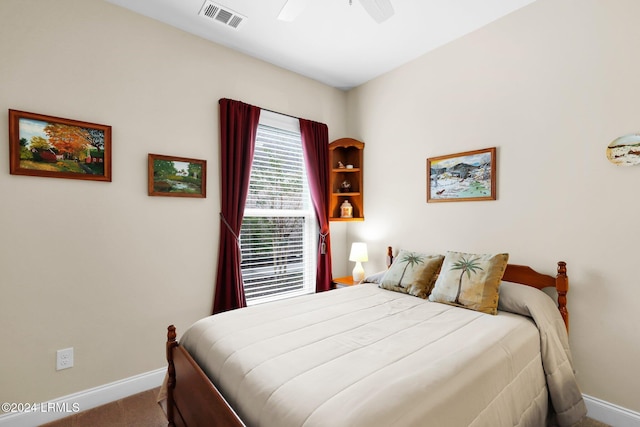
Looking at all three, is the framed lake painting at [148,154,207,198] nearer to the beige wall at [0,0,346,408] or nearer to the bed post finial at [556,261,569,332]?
the beige wall at [0,0,346,408]

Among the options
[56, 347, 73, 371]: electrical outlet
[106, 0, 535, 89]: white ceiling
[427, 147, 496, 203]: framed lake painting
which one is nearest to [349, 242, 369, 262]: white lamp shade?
[427, 147, 496, 203]: framed lake painting

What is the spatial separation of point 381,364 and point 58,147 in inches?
96.2

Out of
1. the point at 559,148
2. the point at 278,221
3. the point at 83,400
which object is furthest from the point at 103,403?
the point at 559,148

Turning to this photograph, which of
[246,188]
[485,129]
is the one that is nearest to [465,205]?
[485,129]

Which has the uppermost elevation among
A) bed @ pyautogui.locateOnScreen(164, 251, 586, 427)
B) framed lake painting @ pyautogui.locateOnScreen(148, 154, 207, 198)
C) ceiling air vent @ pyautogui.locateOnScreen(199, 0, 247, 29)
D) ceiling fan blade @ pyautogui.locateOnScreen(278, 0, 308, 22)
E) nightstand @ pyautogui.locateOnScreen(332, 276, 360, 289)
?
ceiling air vent @ pyautogui.locateOnScreen(199, 0, 247, 29)

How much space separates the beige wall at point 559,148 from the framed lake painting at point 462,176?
0.07 metres

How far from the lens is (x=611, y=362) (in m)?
1.97

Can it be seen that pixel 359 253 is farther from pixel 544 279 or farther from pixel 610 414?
pixel 610 414

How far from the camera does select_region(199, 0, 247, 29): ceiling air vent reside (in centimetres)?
227

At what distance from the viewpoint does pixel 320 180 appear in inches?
138

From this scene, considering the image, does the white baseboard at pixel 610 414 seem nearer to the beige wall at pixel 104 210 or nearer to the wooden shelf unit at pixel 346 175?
the wooden shelf unit at pixel 346 175

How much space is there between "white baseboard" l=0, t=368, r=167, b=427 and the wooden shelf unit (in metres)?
2.30

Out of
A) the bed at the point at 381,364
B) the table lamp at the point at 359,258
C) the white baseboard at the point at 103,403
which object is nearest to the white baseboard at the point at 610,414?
the white baseboard at the point at 103,403

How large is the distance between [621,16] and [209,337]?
3.22 meters
